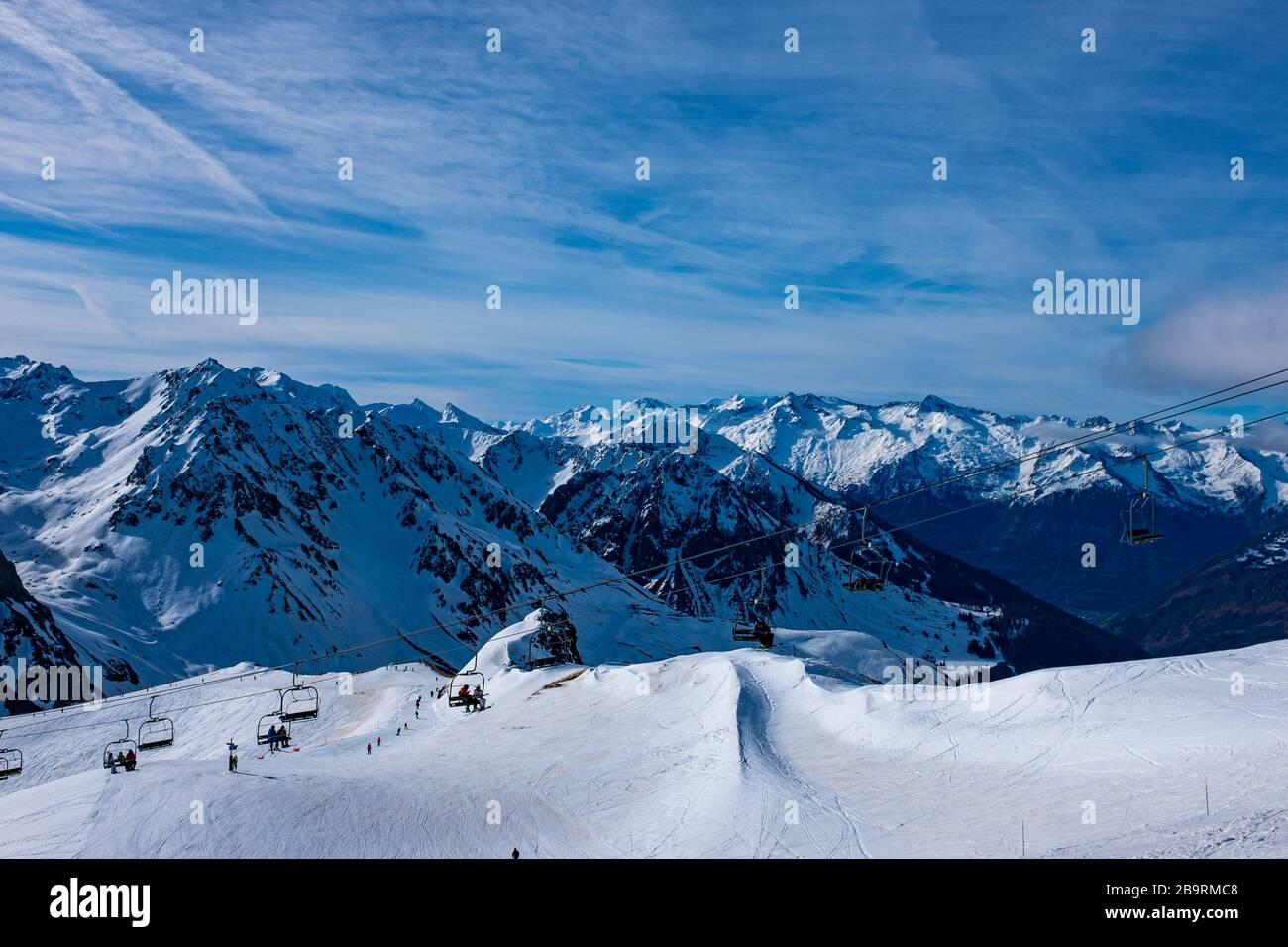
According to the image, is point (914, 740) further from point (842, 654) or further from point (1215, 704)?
point (842, 654)

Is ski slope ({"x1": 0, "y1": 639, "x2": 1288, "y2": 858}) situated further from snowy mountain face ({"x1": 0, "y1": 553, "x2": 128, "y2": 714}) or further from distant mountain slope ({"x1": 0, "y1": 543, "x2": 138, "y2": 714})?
distant mountain slope ({"x1": 0, "y1": 543, "x2": 138, "y2": 714})

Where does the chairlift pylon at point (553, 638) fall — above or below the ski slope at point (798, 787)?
below

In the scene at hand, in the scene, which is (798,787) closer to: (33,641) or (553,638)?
(553,638)
